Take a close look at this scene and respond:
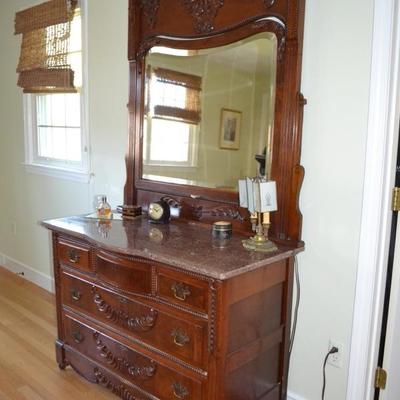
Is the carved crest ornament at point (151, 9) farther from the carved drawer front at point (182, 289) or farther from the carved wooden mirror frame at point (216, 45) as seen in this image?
the carved drawer front at point (182, 289)

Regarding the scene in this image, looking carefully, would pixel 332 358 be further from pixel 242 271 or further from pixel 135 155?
pixel 135 155

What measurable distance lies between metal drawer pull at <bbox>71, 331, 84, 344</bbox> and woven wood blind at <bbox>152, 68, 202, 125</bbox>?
4.21 ft

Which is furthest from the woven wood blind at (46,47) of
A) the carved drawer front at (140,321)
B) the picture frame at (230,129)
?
the carved drawer front at (140,321)

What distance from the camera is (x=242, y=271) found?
4.91ft

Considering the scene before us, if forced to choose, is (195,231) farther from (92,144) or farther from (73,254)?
(92,144)

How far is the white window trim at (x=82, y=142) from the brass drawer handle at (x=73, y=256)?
0.93 m

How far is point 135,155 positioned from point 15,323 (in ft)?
5.08

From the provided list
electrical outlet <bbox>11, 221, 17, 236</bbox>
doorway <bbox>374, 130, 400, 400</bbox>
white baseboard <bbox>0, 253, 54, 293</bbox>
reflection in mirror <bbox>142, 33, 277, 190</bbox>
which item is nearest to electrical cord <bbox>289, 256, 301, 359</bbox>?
doorway <bbox>374, 130, 400, 400</bbox>

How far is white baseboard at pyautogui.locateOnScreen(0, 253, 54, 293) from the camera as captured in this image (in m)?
3.47

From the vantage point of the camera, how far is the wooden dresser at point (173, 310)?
1559mm

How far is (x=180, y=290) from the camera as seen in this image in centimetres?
163

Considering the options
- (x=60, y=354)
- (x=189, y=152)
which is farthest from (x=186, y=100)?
(x=60, y=354)

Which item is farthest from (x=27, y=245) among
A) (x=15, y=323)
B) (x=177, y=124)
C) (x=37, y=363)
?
(x=177, y=124)

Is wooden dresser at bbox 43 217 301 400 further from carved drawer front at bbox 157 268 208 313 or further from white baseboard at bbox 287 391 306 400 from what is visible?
white baseboard at bbox 287 391 306 400
